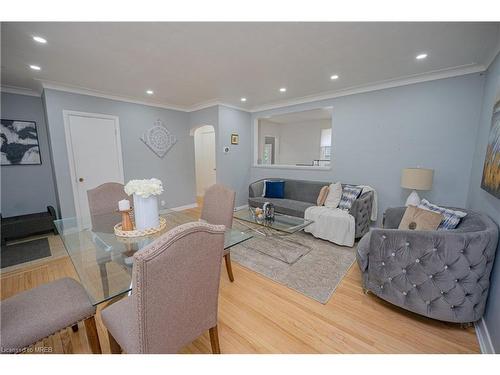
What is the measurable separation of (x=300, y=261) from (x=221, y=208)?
4.08ft

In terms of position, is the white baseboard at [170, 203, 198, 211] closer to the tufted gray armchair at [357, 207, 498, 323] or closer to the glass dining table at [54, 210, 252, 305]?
the glass dining table at [54, 210, 252, 305]

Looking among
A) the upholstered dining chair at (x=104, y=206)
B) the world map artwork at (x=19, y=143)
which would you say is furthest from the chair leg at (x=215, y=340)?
the world map artwork at (x=19, y=143)

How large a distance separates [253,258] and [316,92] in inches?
123

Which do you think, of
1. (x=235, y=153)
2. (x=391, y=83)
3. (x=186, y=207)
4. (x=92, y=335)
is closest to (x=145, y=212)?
(x=92, y=335)

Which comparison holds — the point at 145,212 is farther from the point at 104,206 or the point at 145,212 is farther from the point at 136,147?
the point at 136,147

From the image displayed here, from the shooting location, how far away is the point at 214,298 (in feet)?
3.87

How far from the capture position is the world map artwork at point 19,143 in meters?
3.32

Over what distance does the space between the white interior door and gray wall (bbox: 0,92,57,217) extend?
3454mm

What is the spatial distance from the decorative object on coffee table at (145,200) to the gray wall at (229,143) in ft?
9.57

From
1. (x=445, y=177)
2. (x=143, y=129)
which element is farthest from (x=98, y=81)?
(x=445, y=177)

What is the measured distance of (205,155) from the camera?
6363 mm

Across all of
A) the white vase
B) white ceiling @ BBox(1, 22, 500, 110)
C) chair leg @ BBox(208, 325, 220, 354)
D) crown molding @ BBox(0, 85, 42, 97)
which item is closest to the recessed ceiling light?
white ceiling @ BBox(1, 22, 500, 110)

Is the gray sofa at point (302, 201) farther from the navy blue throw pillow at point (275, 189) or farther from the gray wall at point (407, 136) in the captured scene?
the gray wall at point (407, 136)

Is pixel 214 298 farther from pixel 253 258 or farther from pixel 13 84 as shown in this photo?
pixel 13 84
